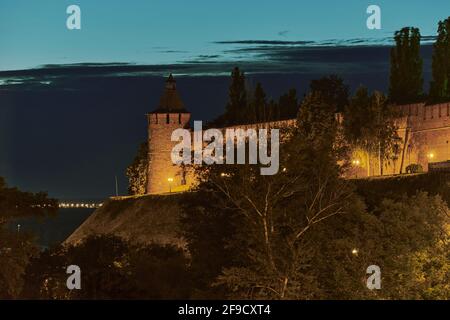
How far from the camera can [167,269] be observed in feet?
117

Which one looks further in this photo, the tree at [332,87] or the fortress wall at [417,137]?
the tree at [332,87]

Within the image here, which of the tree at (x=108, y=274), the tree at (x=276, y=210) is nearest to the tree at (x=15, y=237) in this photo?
the tree at (x=108, y=274)

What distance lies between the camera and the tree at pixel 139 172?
223 feet

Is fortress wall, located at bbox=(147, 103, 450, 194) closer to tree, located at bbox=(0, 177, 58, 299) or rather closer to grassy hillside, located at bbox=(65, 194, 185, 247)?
grassy hillside, located at bbox=(65, 194, 185, 247)

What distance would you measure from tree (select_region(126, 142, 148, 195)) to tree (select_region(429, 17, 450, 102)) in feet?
54.8

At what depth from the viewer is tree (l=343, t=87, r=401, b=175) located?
174ft

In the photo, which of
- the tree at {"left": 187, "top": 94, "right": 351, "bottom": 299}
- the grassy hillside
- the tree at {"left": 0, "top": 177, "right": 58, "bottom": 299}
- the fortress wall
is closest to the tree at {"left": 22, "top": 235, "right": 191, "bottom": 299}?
the tree at {"left": 0, "top": 177, "right": 58, "bottom": 299}

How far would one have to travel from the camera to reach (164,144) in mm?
64438

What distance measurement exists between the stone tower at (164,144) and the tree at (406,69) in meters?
10.9

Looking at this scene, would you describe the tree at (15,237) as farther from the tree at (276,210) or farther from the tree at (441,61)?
the tree at (441,61)

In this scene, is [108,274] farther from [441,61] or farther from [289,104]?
[289,104]

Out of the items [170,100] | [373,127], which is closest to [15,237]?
[373,127]

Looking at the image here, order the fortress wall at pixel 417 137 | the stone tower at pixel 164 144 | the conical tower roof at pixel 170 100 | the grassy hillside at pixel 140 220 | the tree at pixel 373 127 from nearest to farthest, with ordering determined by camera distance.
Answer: the fortress wall at pixel 417 137, the tree at pixel 373 127, the grassy hillside at pixel 140 220, the stone tower at pixel 164 144, the conical tower roof at pixel 170 100

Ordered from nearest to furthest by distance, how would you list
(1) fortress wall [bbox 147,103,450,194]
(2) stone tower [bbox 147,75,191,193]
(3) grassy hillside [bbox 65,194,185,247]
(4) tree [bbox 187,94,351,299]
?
(4) tree [bbox 187,94,351,299] → (1) fortress wall [bbox 147,103,450,194] → (3) grassy hillside [bbox 65,194,185,247] → (2) stone tower [bbox 147,75,191,193]
